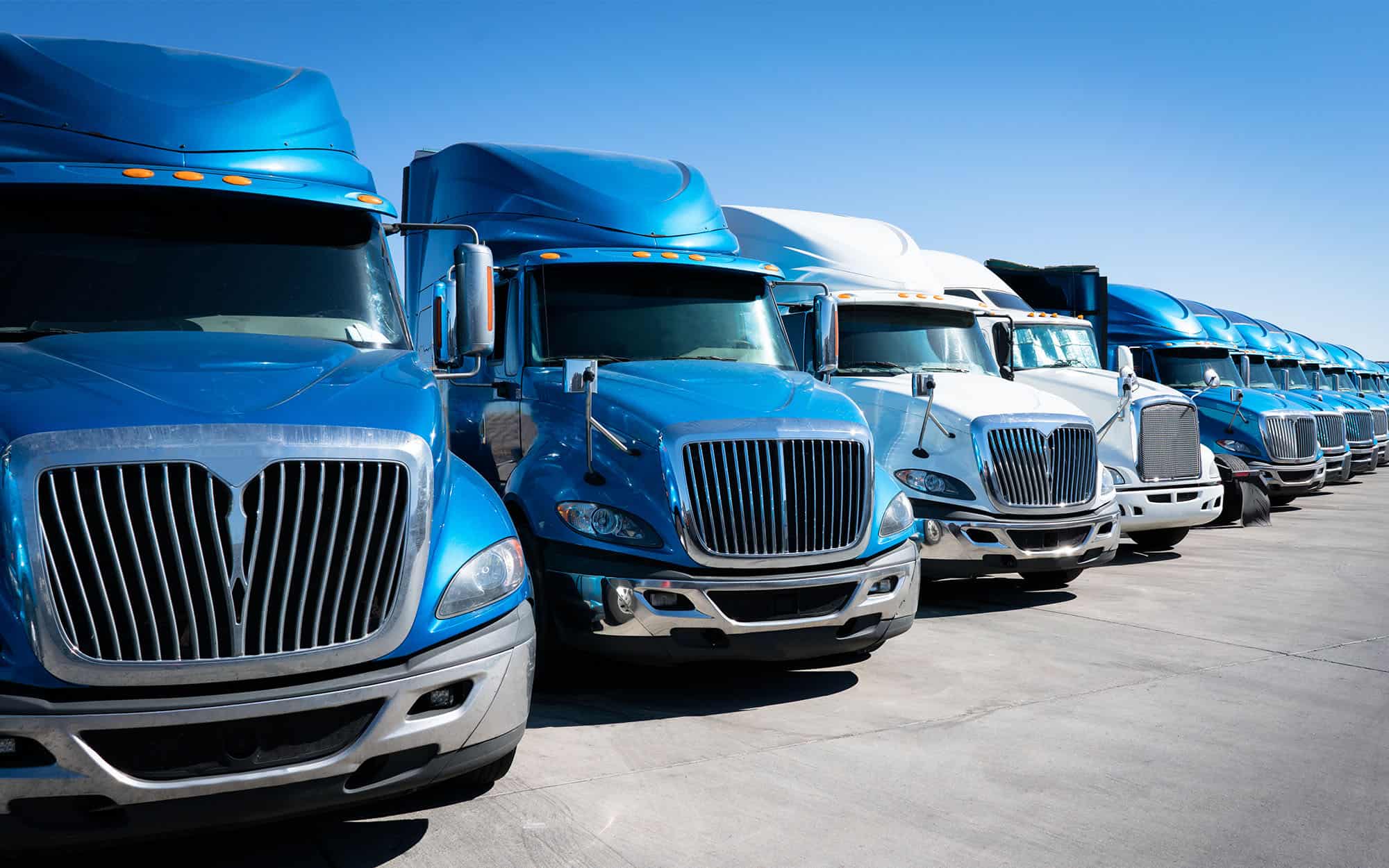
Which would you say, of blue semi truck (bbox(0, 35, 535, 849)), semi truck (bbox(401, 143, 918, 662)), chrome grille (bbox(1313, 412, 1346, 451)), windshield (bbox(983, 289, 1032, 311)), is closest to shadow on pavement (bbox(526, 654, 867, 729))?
semi truck (bbox(401, 143, 918, 662))

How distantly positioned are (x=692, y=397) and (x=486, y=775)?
8.27 ft

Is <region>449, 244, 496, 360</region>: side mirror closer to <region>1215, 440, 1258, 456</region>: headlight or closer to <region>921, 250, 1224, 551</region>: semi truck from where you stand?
<region>921, 250, 1224, 551</region>: semi truck

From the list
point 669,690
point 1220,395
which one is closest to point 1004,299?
point 1220,395

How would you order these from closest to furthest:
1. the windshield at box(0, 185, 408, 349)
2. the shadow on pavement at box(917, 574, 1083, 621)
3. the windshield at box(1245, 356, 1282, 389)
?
the windshield at box(0, 185, 408, 349)
the shadow on pavement at box(917, 574, 1083, 621)
the windshield at box(1245, 356, 1282, 389)

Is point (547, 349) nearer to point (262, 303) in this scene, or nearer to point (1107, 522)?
point (262, 303)

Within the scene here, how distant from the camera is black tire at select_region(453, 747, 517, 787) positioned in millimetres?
4340

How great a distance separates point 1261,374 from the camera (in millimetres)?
20766

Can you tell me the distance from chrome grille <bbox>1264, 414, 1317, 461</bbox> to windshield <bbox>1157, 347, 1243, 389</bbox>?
1.16 m

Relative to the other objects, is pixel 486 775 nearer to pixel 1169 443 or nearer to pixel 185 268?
pixel 185 268

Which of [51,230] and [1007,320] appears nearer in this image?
[51,230]

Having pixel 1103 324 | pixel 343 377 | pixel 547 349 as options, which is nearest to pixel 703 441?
pixel 547 349

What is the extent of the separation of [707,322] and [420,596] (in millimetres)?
3956

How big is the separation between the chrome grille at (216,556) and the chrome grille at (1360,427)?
2380cm

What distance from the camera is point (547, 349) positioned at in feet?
22.8
